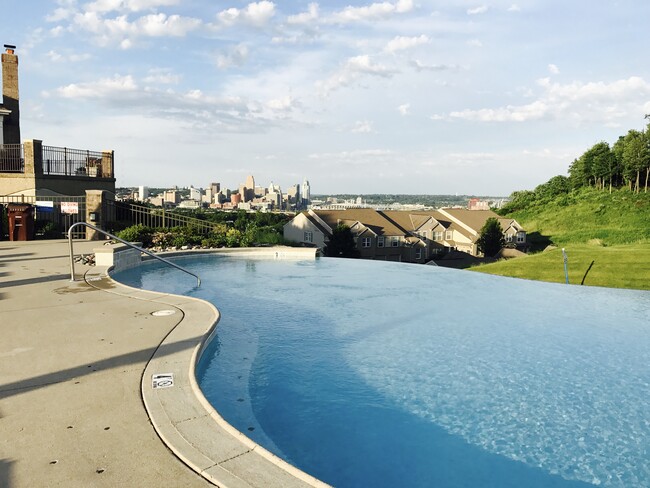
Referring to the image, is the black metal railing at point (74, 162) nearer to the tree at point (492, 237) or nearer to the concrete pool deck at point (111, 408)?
the concrete pool deck at point (111, 408)

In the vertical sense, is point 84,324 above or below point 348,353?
above

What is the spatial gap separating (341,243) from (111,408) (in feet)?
155

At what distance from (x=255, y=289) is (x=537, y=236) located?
62.2 m

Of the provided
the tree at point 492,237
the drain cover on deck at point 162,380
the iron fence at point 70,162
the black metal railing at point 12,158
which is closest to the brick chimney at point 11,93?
the black metal railing at point 12,158

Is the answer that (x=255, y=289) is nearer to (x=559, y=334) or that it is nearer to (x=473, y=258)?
(x=559, y=334)

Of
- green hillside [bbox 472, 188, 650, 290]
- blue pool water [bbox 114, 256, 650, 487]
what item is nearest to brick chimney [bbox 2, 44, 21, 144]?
blue pool water [bbox 114, 256, 650, 487]

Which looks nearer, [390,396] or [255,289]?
[390,396]

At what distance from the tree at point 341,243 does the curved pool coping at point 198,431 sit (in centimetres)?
4396

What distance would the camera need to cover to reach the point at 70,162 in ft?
84.8

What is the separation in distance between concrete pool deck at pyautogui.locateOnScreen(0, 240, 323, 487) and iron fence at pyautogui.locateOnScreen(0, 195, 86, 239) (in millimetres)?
14220

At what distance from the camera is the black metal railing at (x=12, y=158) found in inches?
997

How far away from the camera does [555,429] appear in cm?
689

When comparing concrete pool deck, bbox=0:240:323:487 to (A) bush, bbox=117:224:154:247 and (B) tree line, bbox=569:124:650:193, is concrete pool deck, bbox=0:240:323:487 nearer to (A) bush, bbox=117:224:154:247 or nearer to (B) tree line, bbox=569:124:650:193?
(A) bush, bbox=117:224:154:247

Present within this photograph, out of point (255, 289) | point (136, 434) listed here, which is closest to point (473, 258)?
point (255, 289)
